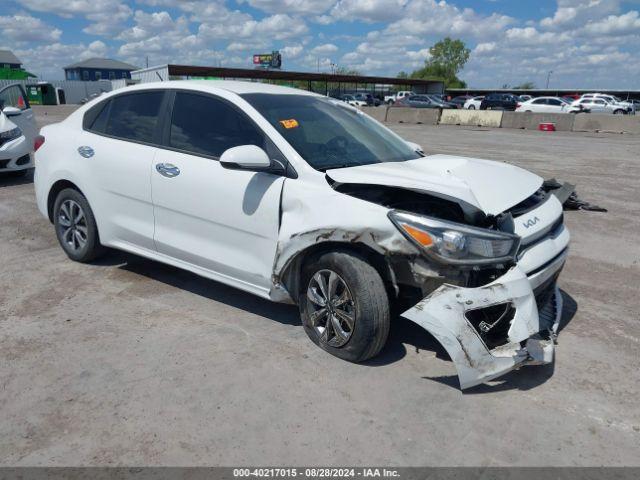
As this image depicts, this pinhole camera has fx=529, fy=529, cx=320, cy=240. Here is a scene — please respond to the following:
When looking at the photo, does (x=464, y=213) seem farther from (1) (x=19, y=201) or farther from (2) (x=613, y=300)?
(1) (x=19, y=201)

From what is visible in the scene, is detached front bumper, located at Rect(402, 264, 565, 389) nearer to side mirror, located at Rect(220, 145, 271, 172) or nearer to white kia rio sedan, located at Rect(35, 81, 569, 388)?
white kia rio sedan, located at Rect(35, 81, 569, 388)

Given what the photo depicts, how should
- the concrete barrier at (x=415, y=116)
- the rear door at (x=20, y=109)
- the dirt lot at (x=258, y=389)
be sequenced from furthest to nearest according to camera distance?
1. the concrete barrier at (x=415, y=116)
2. the rear door at (x=20, y=109)
3. the dirt lot at (x=258, y=389)

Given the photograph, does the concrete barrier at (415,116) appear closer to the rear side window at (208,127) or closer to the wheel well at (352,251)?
the rear side window at (208,127)

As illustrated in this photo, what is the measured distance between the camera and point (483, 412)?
2.96 metres

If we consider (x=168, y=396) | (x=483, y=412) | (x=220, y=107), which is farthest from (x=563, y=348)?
(x=220, y=107)

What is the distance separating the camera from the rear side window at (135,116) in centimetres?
449

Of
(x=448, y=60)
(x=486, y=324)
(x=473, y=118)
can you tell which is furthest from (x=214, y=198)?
(x=448, y=60)

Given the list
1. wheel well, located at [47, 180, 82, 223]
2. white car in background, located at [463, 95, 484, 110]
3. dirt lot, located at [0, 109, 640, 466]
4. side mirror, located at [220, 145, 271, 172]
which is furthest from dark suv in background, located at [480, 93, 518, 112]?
side mirror, located at [220, 145, 271, 172]


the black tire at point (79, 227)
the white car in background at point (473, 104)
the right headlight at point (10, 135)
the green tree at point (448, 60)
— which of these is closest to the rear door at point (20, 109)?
the right headlight at point (10, 135)

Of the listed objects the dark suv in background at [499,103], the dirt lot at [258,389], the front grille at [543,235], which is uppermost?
the front grille at [543,235]

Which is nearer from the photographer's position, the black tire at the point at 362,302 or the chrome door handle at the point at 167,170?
the black tire at the point at 362,302

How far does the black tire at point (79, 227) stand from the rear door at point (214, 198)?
98 cm

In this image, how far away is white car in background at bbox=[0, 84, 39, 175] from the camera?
30.1 ft

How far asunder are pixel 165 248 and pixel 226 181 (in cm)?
95
